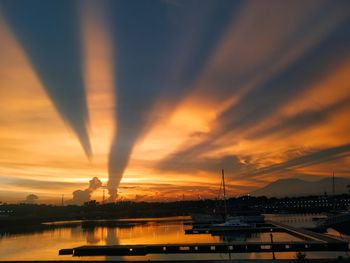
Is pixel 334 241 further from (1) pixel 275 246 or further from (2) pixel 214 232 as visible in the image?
(2) pixel 214 232

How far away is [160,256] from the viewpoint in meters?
49.1

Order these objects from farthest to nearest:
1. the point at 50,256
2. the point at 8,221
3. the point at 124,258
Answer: the point at 8,221 → the point at 50,256 → the point at 124,258

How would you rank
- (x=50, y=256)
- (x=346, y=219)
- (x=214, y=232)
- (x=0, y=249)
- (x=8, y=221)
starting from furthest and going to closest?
(x=8, y=221), (x=214, y=232), (x=346, y=219), (x=0, y=249), (x=50, y=256)

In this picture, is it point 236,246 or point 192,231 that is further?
point 192,231

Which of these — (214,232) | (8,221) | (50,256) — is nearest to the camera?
(50,256)

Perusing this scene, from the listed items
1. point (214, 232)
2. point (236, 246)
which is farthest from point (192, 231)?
point (236, 246)

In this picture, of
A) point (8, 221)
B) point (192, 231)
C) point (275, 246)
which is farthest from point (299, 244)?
point (8, 221)

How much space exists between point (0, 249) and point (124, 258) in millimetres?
31346

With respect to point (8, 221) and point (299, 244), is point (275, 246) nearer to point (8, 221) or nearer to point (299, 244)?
point (299, 244)

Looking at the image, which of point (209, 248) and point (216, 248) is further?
point (209, 248)

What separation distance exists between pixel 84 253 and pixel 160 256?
32.3 ft

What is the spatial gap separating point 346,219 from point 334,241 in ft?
101

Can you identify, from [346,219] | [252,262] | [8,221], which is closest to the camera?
[252,262]

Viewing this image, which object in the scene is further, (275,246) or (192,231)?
(192,231)
